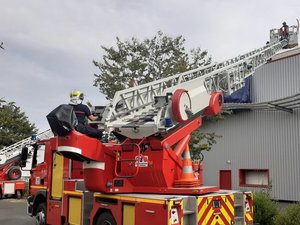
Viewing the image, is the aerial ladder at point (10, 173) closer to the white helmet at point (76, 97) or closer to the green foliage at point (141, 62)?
the green foliage at point (141, 62)

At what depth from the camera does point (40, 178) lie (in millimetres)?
12117

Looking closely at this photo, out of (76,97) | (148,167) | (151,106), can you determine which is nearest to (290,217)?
(148,167)

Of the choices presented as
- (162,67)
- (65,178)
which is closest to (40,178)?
(65,178)

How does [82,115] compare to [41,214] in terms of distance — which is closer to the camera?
[82,115]

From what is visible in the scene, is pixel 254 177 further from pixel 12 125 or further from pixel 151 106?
pixel 12 125

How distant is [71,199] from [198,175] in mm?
3056

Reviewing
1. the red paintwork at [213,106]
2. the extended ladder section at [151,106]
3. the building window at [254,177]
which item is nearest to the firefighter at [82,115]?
the extended ladder section at [151,106]

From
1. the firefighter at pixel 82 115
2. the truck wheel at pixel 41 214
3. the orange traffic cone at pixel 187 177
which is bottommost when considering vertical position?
the truck wheel at pixel 41 214

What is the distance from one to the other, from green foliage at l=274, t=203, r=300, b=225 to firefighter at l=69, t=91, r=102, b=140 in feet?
16.0

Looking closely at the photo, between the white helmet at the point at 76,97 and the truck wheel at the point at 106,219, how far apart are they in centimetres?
251

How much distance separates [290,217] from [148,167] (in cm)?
394

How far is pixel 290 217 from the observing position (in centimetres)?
1011

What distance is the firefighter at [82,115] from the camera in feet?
28.5

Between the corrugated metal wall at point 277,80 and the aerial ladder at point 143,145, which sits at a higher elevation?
the corrugated metal wall at point 277,80
